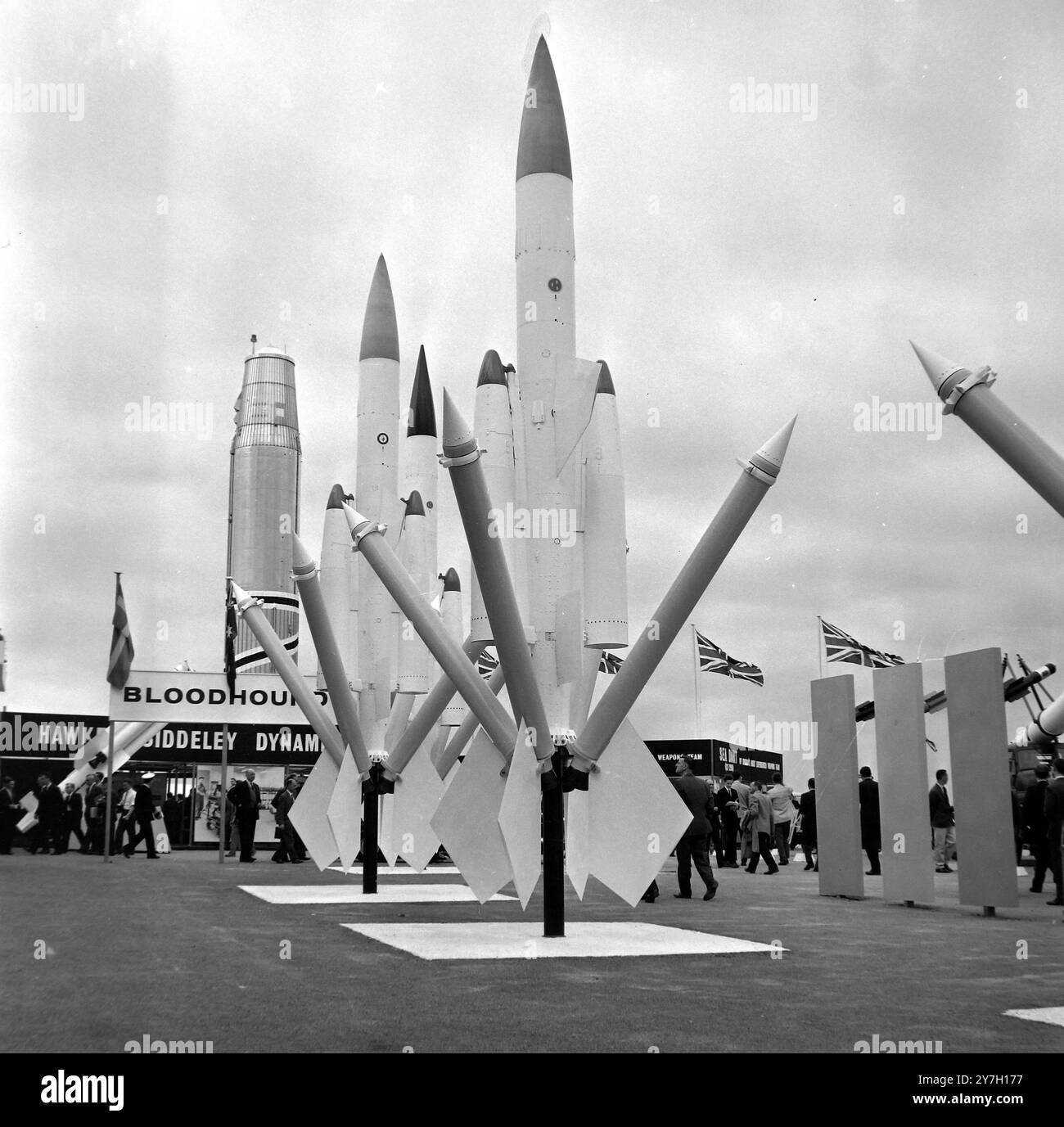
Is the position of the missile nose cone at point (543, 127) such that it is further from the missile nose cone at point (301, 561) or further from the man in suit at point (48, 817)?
the man in suit at point (48, 817)

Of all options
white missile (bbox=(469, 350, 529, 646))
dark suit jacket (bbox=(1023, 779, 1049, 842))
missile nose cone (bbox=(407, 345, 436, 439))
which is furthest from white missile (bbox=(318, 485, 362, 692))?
dark suit jacket (bbox=(1023, 779, 1049, 842))

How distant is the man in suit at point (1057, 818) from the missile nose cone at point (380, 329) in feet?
36.8

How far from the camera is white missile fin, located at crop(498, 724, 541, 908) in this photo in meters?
11.3

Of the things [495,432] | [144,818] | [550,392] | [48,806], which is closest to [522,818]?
[550,392]

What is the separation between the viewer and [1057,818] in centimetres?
1397

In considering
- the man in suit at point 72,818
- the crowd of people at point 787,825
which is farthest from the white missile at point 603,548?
the man in suit at point 72,818

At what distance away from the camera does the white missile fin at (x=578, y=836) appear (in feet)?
38.6

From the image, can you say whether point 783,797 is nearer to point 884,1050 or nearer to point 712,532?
point 712,532

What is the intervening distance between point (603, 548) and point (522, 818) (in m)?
3.27

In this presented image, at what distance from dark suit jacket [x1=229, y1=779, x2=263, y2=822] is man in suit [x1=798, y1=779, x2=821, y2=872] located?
34.0 feet
